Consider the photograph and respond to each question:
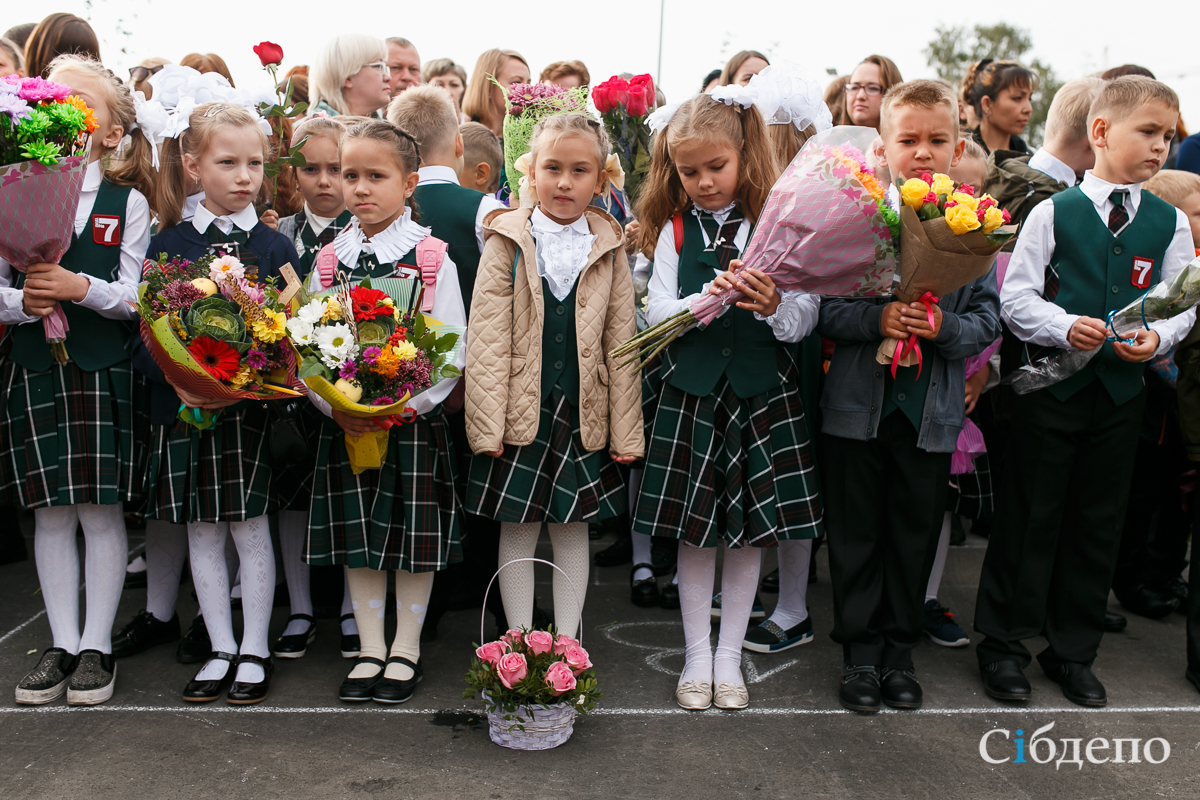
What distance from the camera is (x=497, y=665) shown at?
9.66 feet

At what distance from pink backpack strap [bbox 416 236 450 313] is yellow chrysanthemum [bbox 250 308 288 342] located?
1.63ft

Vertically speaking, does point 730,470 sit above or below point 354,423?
below

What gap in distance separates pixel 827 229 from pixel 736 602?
1373 mm

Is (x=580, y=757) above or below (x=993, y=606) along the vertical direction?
below

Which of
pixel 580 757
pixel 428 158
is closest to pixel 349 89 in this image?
pixel 428 158

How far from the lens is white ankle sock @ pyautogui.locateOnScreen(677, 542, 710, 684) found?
3381mm

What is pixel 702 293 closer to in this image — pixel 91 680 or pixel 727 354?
pixel 727 354

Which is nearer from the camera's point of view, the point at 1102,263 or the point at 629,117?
the point at 1102,263

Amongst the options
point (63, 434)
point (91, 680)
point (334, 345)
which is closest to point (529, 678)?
point (334, 345)

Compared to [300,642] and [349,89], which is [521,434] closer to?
[300,642]

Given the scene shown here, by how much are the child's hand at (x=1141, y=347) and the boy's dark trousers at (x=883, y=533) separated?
2.19 ft

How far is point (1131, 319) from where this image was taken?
10.5ft

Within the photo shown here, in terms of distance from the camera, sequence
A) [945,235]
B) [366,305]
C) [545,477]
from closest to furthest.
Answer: [945,235] → [366,305] → [545,477]

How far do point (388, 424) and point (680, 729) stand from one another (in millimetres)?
1392
